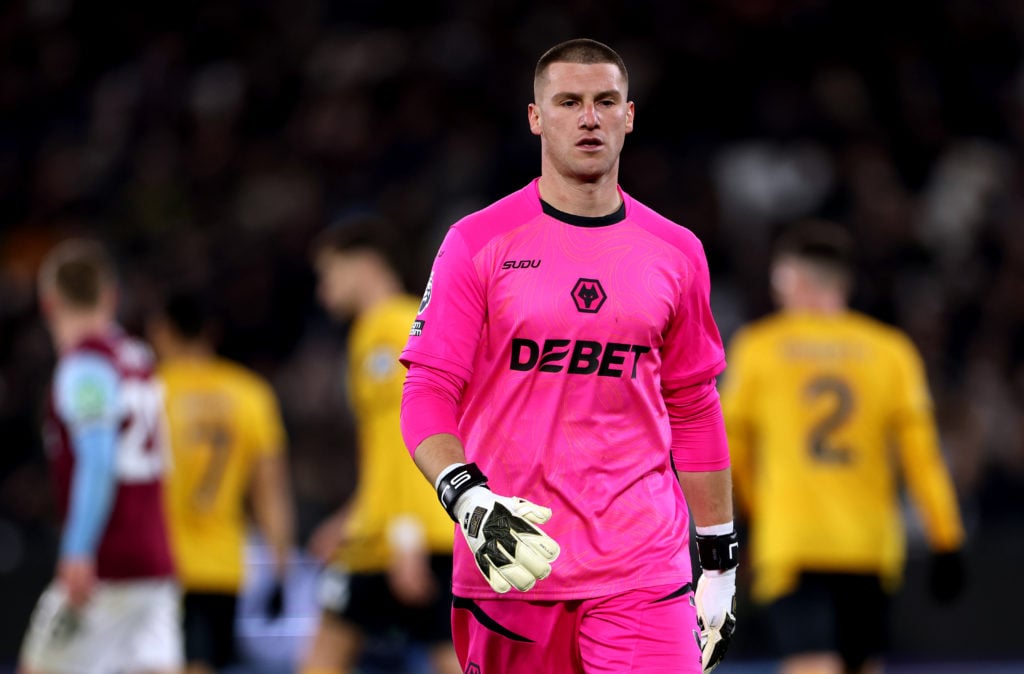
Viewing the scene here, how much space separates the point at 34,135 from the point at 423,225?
419cm

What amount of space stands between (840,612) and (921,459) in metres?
0.82

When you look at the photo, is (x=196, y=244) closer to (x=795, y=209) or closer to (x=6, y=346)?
(x=6, y=346)

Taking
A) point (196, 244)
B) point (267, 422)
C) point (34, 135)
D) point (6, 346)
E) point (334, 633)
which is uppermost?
point (34, 135)

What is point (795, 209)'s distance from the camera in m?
14.1

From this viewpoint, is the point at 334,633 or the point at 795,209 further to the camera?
the point at 795,209

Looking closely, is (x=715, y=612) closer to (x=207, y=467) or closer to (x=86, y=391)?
(x=86, y=391)

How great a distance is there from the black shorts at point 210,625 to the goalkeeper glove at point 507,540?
5.23 metres

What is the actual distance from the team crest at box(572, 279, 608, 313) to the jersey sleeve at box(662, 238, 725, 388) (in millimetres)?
258

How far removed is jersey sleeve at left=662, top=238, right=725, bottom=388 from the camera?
4.49 meters

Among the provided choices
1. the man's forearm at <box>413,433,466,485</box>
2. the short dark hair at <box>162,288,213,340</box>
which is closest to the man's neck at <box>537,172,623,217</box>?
the man's forearm at <box>413,433,466,485</box>

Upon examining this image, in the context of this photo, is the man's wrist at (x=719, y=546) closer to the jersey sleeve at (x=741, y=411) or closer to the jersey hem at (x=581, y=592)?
the jersey hem at (x=581, y=592)

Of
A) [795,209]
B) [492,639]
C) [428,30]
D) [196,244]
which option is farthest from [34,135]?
[492,639]

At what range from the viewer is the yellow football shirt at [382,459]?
781cm

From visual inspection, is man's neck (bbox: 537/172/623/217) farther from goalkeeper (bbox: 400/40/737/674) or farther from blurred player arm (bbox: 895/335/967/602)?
blurred player arm (bbox: 895/335/967/602)
